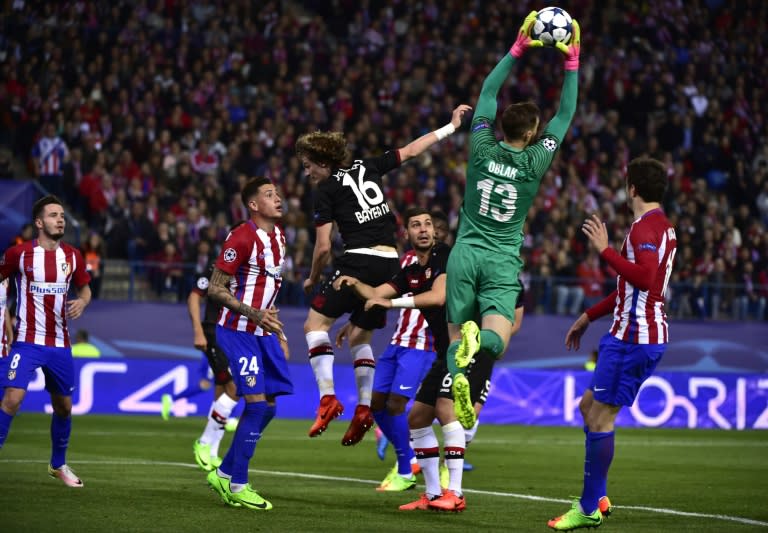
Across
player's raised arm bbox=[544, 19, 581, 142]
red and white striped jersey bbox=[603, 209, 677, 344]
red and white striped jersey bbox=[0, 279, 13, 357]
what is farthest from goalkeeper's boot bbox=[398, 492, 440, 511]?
red and white striped jersey bbox=[0, 279, 13, 357]

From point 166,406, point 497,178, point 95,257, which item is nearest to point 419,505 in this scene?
point 497,178

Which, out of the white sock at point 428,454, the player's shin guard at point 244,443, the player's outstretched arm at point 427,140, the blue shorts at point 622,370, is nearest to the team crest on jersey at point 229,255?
the player's shin guard at point 244,443

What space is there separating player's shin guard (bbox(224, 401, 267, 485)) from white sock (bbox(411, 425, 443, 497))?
4.06ft

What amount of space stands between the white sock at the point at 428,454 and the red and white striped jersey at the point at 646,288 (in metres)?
1.95

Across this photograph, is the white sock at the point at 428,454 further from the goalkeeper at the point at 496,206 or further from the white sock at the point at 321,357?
the goalkeeper at the point at 496,206

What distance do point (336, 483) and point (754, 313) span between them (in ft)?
50.0

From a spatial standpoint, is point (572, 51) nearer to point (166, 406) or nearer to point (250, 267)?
point (250, 267)

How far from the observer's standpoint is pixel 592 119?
95.3ft

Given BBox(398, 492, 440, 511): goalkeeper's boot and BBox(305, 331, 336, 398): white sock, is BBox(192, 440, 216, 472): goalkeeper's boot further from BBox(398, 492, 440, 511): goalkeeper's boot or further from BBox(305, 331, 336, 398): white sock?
BBox(398, 492, 440, 511): goalkeeper's boot

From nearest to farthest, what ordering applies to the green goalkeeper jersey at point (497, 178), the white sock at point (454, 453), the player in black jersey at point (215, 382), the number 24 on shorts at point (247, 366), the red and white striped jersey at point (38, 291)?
the green goalkeeper jersey at point (497, 178) < the white sock at point (454, 453) < the number 24 on shorts at point (247, 366) < the red and white striped jersey at point (38, 291) < the player in black jersey at point (215, 382)

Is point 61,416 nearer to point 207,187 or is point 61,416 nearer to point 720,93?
point 207,187

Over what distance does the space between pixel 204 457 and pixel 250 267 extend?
3563mm

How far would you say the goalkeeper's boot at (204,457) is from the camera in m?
12.5

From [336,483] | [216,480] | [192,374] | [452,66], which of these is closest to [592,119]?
[452,66]
